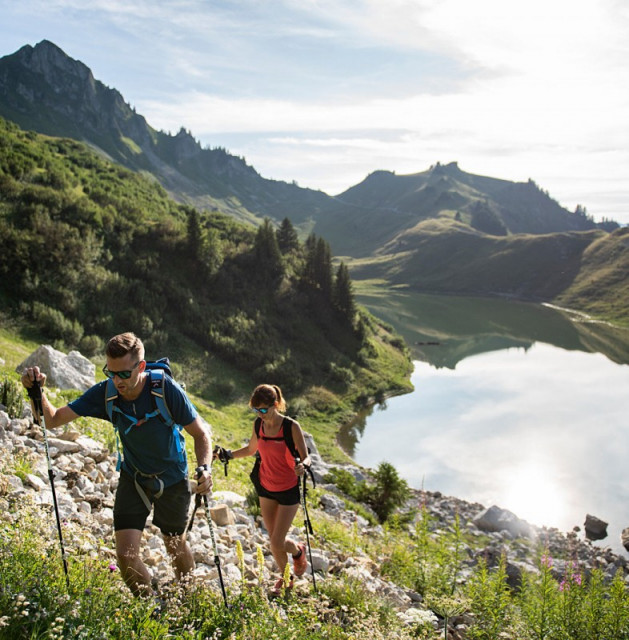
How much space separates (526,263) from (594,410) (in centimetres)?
13990

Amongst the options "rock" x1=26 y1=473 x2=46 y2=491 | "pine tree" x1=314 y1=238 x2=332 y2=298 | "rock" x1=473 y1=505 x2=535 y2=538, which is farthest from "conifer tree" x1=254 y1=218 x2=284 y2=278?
"rock" x1=26 y1=473 x2=46 y2=491

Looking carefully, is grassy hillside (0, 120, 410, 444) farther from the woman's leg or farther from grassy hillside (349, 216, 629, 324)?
grassy hillside (349, 216, 629, 324)

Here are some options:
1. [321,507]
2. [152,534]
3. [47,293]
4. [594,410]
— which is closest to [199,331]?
[47,293]

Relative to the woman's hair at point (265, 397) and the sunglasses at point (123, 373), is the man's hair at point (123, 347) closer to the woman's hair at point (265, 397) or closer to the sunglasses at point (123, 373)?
the sunglasses at point (123, 373)

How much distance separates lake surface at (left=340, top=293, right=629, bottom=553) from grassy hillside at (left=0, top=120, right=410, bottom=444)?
567 cm

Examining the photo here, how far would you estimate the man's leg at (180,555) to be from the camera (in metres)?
4.56

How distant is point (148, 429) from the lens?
443 centimetres

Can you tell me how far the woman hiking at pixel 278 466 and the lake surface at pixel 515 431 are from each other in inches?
295

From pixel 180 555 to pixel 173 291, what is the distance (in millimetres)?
35997

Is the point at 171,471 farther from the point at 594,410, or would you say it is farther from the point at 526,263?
the point at 526,263

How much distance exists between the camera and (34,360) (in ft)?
43.0

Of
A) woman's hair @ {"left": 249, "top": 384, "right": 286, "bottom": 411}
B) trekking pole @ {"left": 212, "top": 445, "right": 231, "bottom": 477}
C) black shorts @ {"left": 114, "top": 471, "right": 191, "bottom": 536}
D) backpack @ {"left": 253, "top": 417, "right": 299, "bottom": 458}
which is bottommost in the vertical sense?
black shorts @ {"left": 114, "top": 471, "right": 191, "bottom": 536}

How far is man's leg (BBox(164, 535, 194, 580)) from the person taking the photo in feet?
15.0

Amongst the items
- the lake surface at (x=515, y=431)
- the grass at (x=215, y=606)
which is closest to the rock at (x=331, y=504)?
the lake surface at (x=515, y=431)
